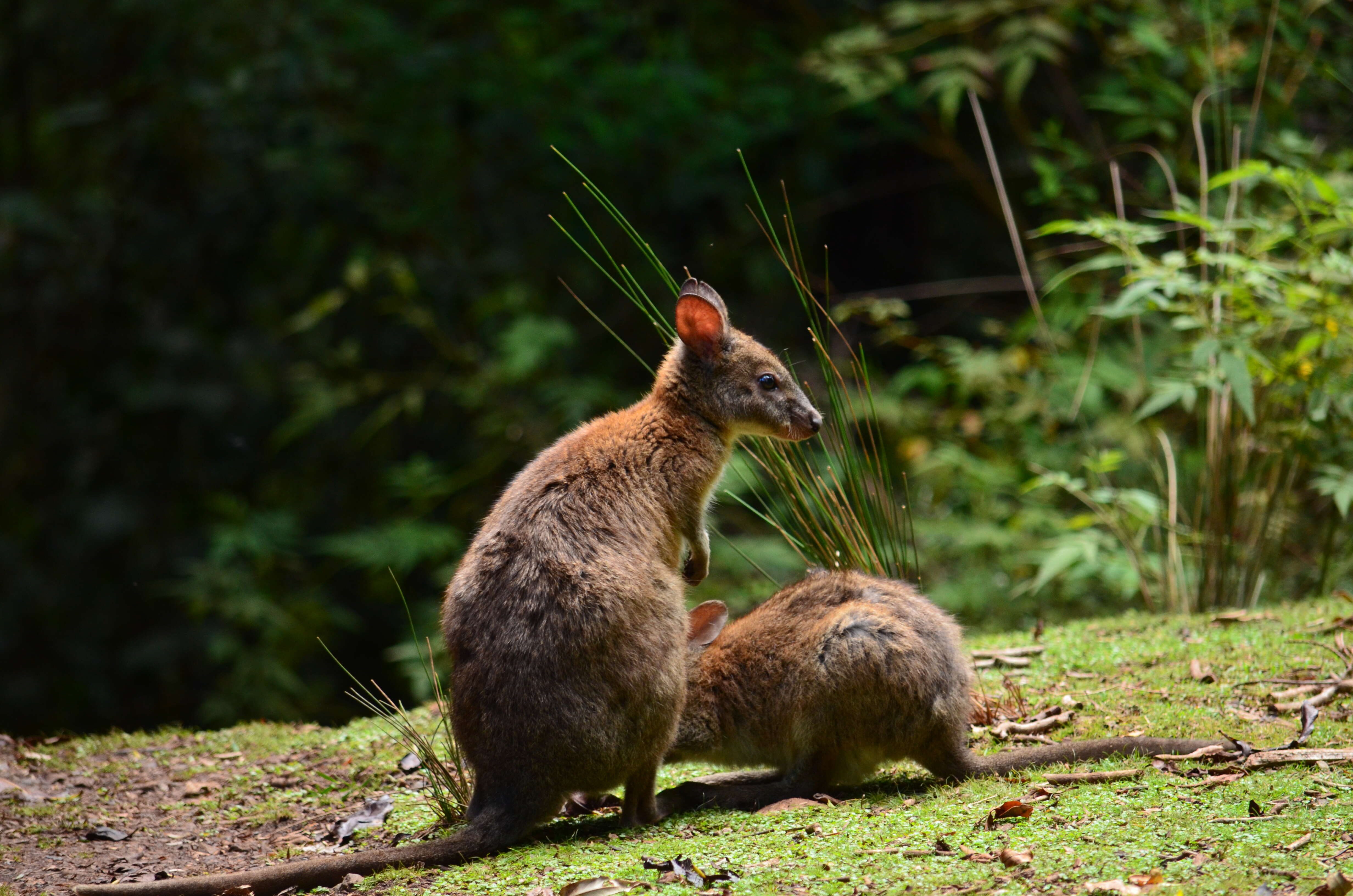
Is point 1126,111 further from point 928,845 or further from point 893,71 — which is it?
point 928,845

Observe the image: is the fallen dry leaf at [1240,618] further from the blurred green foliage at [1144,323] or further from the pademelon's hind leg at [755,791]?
the pademelon's hind leg at [755,791]

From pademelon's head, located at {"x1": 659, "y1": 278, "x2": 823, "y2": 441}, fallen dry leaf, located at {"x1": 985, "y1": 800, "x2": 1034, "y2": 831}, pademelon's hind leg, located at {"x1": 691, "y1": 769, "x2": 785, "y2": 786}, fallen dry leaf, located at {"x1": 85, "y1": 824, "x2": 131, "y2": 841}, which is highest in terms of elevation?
pademelon's head, located at {"x1": 659, "y1": 278, "x2": 823, "y2": 441}

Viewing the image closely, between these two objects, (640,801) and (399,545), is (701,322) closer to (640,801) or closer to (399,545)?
(640,801)

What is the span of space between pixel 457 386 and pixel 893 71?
4202mm

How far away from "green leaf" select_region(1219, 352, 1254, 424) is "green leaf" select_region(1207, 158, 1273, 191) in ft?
2.64

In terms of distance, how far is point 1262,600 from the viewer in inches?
278

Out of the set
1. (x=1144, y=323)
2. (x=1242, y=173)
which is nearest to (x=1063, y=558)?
(x=1242, y=173)

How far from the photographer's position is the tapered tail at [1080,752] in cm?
410

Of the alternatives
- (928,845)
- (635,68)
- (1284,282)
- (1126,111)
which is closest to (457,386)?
(635,68)

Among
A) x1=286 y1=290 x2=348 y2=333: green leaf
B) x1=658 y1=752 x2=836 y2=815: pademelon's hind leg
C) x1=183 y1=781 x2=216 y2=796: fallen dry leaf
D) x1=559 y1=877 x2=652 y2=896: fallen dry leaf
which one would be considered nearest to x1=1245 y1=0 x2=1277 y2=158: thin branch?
x1=658 y1=752 x2=836 y2=815: pademelon's hind leg

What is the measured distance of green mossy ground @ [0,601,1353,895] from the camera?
10.6ft

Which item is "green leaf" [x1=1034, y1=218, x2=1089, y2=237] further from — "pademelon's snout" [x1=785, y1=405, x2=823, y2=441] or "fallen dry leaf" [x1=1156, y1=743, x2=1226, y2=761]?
"fallen dry leaf" [x1=1156, y1=743, x2=1226, y2=761]

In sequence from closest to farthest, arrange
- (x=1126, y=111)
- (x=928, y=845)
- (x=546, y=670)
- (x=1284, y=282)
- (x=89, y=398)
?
(x=928, y=845) < (x=546, y=670) < (x=1284, y=282) < (x=1126, y=111) < (x=89, y=398)

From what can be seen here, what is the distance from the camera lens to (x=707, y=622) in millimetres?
4723
